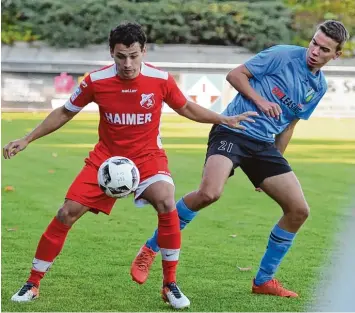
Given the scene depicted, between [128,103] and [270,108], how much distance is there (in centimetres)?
92

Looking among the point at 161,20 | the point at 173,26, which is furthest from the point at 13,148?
the point at 161,20

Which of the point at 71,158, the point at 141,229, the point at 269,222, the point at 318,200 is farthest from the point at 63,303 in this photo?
the point at 71,158

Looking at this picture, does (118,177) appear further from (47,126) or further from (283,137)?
(283,137)

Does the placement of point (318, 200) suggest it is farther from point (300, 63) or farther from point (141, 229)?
point (300, 63)

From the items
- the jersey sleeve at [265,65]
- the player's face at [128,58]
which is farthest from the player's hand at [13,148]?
the jersey sleeve at [265,65]

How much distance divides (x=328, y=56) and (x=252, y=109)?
0.57 meters

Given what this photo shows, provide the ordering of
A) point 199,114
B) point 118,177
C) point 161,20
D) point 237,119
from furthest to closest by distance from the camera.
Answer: point 161,20 < point 237,119 < point 199,114 < point 118,177

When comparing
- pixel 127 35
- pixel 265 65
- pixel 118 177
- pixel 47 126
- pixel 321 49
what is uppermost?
pixel 127 35

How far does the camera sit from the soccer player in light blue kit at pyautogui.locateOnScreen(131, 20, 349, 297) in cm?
612

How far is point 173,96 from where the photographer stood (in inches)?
229

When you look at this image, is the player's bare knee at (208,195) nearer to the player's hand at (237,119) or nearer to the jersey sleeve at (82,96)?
the player's hand at (237,119)

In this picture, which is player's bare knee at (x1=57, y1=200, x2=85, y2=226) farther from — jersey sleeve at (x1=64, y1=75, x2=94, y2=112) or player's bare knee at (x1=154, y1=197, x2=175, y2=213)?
jersey sleeve at (x1=64, y1=75, x2=94, y2=112)

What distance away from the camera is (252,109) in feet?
20.8

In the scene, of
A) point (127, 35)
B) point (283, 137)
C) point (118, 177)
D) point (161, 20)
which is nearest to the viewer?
point (127, 35)
